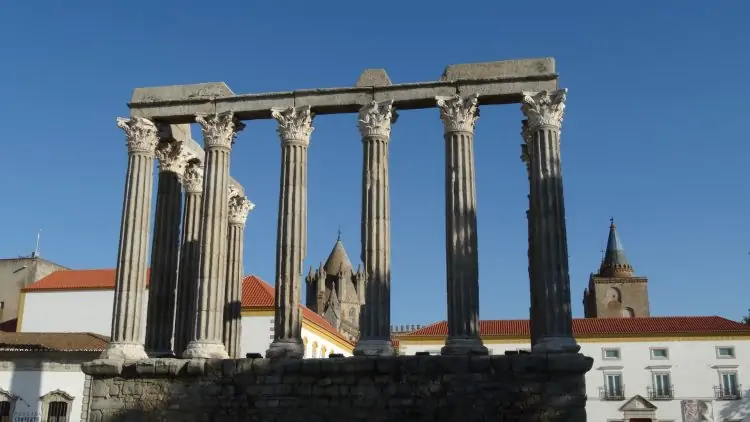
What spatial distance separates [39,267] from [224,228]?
33.7m

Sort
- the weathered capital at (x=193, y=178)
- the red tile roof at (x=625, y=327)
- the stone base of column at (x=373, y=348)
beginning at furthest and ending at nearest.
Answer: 1. the red tile roof at (x=625, y=327)
2. the weathered capital at (x=193, y=178)
3. the stone base of column at (x=373, y=348)

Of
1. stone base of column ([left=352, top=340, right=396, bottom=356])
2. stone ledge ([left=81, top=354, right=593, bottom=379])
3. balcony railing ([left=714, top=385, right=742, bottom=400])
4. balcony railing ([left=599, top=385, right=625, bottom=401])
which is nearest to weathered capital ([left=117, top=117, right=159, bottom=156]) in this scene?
stone ledge ([left=81, top=354, right=593, bottom=379])

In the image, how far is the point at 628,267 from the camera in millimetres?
73688

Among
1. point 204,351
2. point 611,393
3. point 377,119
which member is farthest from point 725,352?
point 204,351

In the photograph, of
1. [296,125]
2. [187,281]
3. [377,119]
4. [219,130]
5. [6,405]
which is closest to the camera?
[377,119]

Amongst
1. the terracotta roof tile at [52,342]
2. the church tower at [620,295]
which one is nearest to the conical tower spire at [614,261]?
Answer: the church tower at [620,295]

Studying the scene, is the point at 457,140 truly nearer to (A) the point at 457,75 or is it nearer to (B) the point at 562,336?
(A) the point at 457,75

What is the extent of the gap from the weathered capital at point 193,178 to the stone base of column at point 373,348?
8.24m

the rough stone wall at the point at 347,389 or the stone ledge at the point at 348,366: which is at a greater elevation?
the stone ledge at the point at 348,366

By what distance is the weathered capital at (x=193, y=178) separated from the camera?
24.2 metres

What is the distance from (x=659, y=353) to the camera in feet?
155

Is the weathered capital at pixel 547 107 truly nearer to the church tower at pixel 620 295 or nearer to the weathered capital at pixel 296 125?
the weathered capital at pixel 296 125

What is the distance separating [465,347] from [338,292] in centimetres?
6146

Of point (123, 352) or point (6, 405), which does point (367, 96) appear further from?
point (6, 405)
